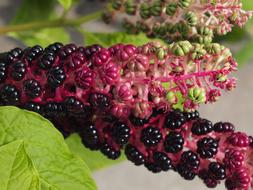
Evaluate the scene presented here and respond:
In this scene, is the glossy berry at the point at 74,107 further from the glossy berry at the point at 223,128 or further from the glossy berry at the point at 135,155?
the glossy berry at the point at 223,128

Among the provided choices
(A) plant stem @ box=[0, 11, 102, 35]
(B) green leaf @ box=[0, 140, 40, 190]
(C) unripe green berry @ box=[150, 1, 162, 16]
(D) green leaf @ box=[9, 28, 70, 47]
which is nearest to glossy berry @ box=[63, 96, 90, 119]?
(B) green leaf @ box=[0, 140, 40, 190]

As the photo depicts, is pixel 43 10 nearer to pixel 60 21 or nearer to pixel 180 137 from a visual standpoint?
pixel 60 21

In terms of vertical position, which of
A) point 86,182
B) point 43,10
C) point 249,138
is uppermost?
point 43,10

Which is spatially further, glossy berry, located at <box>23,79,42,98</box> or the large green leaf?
the large green leaf

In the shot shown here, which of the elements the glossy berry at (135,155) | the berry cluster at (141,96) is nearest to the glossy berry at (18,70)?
the berry cluster at (141,96)

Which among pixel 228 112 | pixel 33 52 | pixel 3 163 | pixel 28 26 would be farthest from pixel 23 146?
pixel 228 112

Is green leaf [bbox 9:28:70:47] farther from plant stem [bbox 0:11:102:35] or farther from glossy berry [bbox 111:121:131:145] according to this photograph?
glossy berry [bbox 111:121:131:145]
